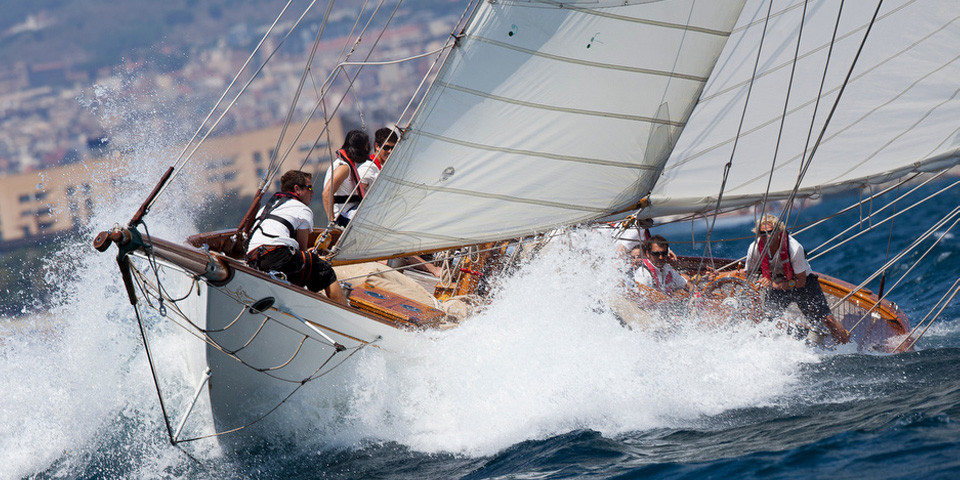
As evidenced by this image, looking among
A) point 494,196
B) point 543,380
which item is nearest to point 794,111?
point 494,196

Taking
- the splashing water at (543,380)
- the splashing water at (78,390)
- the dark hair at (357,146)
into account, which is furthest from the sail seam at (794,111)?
the splashing water at (78,390)

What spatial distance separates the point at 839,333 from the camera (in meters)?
6.39

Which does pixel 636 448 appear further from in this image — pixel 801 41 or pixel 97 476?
pixel 97 476

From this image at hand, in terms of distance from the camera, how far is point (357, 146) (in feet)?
22.4

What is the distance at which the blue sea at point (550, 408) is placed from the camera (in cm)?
457

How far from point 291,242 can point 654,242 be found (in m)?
2.35

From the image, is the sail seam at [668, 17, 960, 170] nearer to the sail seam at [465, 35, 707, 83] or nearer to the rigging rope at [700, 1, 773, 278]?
the rigging rope at [700, 1, 773, 278]

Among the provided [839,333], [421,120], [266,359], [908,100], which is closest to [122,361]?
[266,359]

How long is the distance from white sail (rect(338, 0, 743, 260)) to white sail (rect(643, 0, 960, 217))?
0.19m

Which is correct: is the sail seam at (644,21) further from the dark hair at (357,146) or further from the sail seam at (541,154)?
the dark hair at (357,146)

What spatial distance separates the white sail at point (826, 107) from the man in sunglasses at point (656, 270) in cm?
35

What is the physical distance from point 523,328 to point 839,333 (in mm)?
2383

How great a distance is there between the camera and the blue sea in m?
4.57

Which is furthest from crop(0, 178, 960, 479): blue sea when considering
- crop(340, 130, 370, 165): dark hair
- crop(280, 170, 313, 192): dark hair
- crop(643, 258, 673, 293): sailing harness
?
crop(340, 130, 370, 165): dark hair
